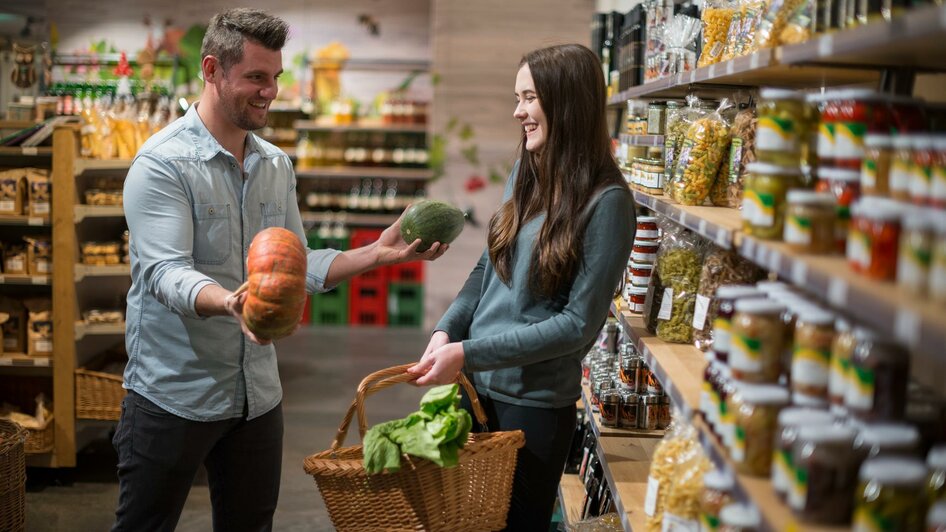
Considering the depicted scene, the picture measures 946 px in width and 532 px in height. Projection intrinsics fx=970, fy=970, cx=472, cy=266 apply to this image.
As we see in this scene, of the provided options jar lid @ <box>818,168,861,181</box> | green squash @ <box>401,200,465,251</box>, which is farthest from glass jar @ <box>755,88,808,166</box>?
green squash @ <box>401,200,465,251</box>

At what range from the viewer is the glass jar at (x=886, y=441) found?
142 cm

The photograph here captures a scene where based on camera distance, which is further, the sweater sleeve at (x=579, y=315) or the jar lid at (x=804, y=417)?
the sweater sleeve at (x=579, y=315)

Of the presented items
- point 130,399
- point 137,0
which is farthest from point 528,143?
point 137,0

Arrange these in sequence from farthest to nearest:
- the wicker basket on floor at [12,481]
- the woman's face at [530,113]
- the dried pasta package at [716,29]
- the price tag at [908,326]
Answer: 1. the wicker basket on floor at [12,481]
2. the dried pasta package at [716,29]
3. the woman's face at [530,113]
4. the price tag at [908,326]

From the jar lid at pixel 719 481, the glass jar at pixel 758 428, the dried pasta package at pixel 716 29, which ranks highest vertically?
the dried pasta package at pixel 716 29

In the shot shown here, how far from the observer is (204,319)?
2586 mm

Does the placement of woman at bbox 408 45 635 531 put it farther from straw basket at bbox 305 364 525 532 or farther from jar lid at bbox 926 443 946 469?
jar lid at bbox 926 443 946 469

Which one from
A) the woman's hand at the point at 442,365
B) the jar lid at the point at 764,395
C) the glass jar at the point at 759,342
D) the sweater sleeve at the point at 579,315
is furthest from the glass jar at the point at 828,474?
the woman's hand at the point at 442,365

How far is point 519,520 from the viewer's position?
2611mm

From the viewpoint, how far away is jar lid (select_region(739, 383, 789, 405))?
1693mm

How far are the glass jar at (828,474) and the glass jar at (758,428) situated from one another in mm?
225

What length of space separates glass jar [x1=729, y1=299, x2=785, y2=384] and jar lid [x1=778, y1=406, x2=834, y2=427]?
0.20 meters

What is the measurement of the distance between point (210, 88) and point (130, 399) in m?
0.88

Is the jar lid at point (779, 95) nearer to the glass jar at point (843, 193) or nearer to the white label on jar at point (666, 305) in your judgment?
the glass jar at point (843, 193)
